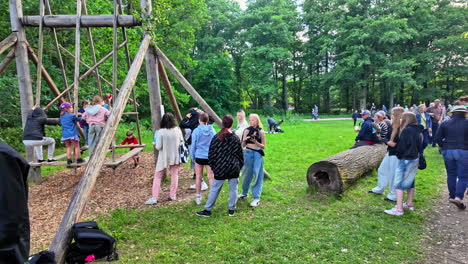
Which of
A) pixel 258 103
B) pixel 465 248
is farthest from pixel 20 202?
pixel 258 103

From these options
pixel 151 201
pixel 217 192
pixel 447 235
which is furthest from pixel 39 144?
pixel 447 235

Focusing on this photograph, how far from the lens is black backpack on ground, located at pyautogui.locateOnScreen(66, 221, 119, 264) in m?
3.62

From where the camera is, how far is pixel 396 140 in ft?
18.3

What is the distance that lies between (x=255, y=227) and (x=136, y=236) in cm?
178

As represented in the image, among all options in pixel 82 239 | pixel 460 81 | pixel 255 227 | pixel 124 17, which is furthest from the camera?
pixel 460 81

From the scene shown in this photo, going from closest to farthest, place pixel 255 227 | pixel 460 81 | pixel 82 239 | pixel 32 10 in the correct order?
pixel 82 239 → pixel 255 227 → pixel 32 10 → pixel 460 81

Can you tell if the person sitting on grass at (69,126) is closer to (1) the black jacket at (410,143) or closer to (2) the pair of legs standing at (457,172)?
(1) the black jacket at (410,143)

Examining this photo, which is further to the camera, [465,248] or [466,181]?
[466,181]

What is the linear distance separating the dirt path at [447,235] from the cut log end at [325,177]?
166 centimetres

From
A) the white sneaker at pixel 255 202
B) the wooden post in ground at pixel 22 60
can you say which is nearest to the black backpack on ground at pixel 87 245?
the white sneaker at pixel 255 202

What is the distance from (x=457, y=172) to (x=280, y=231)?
3619 millimetres

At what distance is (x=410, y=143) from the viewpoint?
16.8 ft

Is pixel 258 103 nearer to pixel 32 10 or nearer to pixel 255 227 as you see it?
pixel 32 10

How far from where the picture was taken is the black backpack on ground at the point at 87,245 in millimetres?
3619
